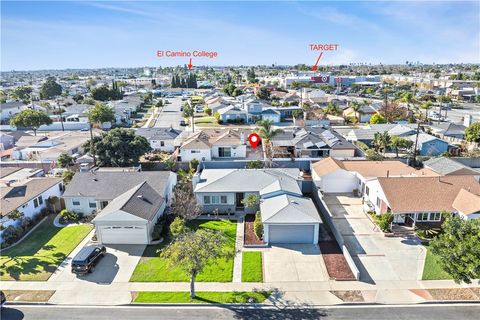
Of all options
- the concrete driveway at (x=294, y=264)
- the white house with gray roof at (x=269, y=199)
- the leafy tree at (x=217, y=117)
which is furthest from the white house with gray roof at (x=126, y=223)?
the leafy tree at (x=217, y=117)

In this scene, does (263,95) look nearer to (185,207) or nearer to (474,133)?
(474,133)

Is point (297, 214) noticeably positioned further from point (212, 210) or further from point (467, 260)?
point (467, 260)

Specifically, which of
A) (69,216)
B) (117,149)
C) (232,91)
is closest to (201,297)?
(69,216)

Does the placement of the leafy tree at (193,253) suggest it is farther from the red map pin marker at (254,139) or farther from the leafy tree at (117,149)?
the red map pin marker at (254,139)

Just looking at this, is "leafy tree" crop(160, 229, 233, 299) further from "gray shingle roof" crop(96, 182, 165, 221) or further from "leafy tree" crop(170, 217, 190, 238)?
"gray shingle roof" crop(96, 182, 165, 221)

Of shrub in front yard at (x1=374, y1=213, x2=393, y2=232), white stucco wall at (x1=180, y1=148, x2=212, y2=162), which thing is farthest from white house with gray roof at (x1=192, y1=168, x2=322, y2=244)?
white stucco wall at (x1=180, y1=148, x2=212, y2=162)

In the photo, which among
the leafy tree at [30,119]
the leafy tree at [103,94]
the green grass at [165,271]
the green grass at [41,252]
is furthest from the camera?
the leafy tree at [103,94]
